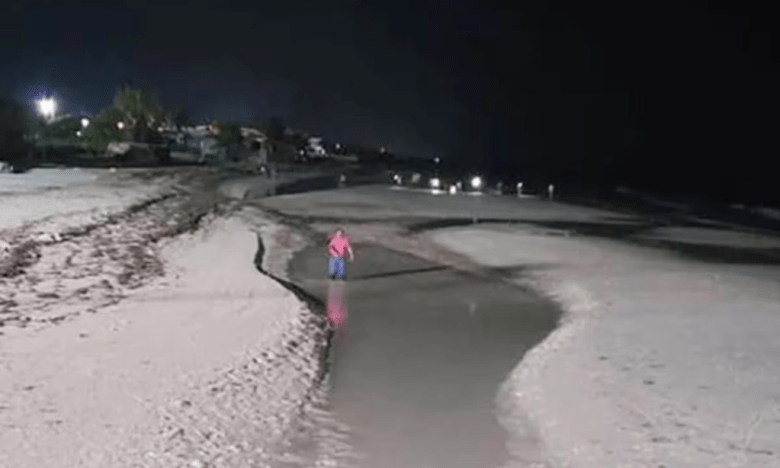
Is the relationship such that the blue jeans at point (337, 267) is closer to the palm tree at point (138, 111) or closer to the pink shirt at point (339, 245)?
the pink shirt at point (339, 245)

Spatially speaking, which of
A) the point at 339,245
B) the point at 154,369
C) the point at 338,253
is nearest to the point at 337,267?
the point at 338,253

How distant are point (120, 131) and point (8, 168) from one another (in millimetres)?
36824

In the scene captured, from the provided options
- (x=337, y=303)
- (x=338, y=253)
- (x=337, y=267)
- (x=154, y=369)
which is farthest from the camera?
(x=337, y=267)

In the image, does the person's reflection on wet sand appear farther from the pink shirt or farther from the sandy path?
the pink shirt

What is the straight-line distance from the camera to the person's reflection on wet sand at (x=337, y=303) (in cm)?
2050

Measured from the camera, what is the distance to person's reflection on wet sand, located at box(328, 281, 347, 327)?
67.3 ft

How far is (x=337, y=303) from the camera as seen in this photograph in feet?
73.7

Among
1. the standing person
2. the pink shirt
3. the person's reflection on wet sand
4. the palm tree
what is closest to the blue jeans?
the standing person

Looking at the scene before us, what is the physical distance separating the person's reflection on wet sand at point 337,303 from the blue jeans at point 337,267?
417 millimetres

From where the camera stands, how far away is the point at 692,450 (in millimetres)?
11555

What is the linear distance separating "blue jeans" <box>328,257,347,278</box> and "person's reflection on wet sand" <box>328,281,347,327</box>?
417 millimetres

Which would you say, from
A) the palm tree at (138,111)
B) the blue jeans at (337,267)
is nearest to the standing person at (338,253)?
the blue jeans at (337,267)

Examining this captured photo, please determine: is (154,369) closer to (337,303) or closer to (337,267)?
(337,303)

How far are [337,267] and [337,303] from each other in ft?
11.4
